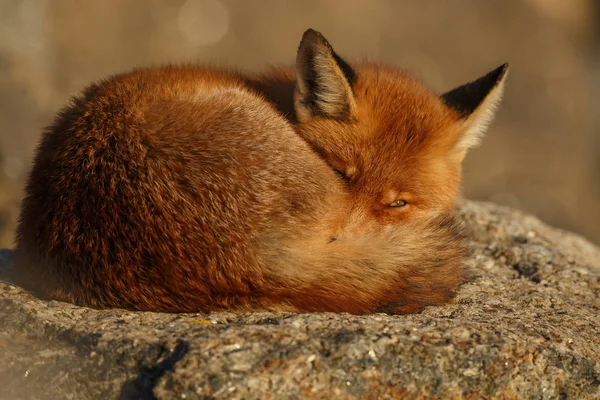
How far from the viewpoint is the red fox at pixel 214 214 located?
96.1 inches

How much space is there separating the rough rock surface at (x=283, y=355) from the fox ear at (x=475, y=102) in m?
1.26

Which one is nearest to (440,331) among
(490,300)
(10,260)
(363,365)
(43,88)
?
(363,365)

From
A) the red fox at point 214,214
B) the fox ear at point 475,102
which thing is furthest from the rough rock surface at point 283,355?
the fox ear at point 475,102

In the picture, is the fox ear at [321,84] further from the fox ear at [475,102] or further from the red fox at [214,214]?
the fox ear at [475,102]

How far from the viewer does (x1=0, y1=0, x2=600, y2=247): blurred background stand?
880 cm

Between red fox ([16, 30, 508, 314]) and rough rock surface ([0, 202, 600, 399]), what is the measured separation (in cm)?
10

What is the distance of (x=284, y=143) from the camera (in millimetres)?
2842

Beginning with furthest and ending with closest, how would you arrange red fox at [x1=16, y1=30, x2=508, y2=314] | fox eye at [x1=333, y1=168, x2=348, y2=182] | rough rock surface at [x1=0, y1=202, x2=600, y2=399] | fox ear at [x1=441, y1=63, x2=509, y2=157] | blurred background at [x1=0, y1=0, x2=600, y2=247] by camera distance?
blurred background at [x1=0, y1=0, x2=600, y2=247]
fox ear at [x1=441, y1=63, x2=509, y2=157]
fox eye at [x1=333, y1=168, x2=348, y2=182]
red fox at [x1=16, y1=30, x2=508, y2=314]
rough rock surface at [x1=0, y1=202, x2=600, y2=399]

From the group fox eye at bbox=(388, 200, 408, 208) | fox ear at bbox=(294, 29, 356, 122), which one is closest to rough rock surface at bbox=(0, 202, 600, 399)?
fox eye at bbox=(388, 200, 408, 208)

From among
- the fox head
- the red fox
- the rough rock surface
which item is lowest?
the rough rock surface

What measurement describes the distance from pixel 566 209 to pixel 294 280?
8650 millimetres

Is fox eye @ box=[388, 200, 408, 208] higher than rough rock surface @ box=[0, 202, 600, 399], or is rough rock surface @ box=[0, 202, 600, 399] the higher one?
fox eye @ box=[388, 200, 408, 208]

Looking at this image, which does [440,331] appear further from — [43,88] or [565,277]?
[43,88]

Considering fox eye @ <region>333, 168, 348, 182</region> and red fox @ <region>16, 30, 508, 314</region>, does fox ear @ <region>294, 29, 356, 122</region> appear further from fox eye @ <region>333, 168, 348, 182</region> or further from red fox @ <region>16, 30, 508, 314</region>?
fox eye @ <region>333, 168, 348, 182</region>
